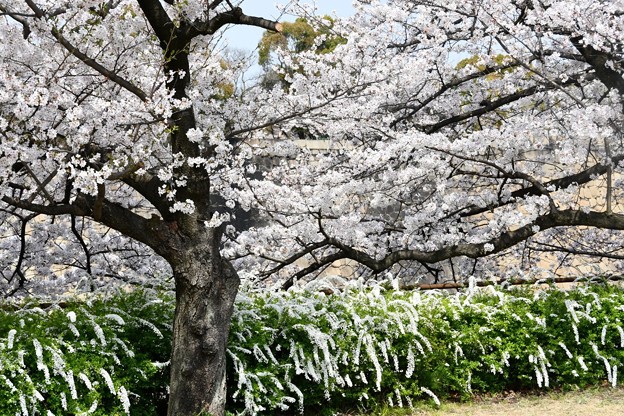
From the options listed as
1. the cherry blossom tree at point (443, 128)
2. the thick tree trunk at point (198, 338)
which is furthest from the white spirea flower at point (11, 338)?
the cherry blossom tree at point (443, 128)

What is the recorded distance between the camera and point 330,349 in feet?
22.1

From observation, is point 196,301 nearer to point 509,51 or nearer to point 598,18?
point 509,51

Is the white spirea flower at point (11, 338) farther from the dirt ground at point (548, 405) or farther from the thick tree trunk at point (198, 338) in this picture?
the dirt ground at point (548, 405)

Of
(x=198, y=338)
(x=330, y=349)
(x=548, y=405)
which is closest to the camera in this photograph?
(x=198, y=338)

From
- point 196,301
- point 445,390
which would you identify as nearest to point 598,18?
point 445,390

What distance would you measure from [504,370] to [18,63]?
488 centimetres

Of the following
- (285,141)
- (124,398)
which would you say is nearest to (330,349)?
(124,398)

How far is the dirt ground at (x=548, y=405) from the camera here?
684cm

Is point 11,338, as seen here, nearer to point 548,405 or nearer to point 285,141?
point 548,405

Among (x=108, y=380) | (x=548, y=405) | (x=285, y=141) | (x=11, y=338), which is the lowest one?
(x=548, y=405)

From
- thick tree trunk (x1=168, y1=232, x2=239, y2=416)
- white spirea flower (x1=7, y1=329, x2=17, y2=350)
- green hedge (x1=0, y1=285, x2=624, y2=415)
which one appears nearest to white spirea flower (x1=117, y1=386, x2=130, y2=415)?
green hedge (x1=0, y1=285, x2=624, y2=415)

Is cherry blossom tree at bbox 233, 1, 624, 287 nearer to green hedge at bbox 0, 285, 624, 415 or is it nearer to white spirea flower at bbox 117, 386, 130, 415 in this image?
green hedge at bbox 0, 285, 624, 415

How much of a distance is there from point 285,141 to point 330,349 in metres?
3.83

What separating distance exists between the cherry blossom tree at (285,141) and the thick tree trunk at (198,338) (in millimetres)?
14
